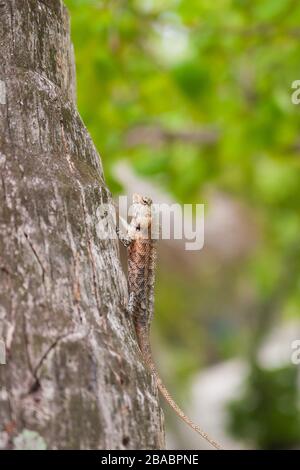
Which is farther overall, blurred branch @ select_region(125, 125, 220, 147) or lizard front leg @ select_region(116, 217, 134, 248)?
blurred branch @ select_region(125, 125, 220, 147)

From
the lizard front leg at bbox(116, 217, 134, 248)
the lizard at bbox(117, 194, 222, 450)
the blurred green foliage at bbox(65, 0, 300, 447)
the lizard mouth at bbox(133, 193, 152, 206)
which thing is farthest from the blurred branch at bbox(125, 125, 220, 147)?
the lizard front leg at bbox(116, 217, 134, 248)

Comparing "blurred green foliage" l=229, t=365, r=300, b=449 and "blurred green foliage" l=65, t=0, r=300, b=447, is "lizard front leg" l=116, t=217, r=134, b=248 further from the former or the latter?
"blurred green foliage" l=229, t=365, r=300, b=449

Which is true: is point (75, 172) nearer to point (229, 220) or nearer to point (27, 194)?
point (27, 194)

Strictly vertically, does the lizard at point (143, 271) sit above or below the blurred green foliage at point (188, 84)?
below

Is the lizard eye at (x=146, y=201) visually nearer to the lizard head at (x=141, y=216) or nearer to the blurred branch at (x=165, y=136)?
the lizard head at (x=141, y=216)

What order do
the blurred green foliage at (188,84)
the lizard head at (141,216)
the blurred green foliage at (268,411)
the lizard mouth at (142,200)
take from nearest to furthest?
the lizard head at (141,216), the lizard mouth at (142,200), the blurred green foliage at (188,84), the blurred green foliage at (268,411)

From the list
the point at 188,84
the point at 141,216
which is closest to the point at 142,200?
the point at 141,216

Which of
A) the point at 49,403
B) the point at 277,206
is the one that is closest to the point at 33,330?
the point at 49,403

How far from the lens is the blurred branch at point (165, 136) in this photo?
7.58m

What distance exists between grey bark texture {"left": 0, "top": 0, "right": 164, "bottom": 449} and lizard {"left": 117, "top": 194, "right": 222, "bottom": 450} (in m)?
0.53

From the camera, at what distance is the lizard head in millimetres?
4062

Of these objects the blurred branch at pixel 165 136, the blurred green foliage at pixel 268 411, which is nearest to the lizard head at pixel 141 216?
the blurred branch at pixel 165 136

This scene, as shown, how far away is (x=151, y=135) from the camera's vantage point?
7.80 metres

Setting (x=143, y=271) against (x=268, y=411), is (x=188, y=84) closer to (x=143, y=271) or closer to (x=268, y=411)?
(x=143, y=271)
